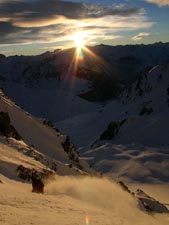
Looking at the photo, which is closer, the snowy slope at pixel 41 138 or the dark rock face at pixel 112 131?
the snowy slope at pixel 41 138

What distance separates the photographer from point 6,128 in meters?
24.6

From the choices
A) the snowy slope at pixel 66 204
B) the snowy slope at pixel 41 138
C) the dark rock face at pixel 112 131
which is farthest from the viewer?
the dark rock face at pixel 112 131

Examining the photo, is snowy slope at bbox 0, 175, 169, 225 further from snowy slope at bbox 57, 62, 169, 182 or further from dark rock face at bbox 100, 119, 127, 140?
dark rock face at bbox 100, 119, 127, 140

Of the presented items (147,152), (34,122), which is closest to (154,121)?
(147,152)

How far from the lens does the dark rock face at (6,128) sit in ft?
79.6

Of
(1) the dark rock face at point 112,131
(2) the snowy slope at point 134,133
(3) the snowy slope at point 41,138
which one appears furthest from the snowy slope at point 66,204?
(1) the dark rock face at point 112,131

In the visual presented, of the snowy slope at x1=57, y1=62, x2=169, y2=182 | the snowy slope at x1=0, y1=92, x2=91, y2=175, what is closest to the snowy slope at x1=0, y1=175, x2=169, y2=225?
the snowy slope at x1=0, y1=92, x2=91, y2=175

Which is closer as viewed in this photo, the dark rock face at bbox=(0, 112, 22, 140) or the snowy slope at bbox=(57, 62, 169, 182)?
the dark rock face at bbox=(0, 112, 22, 140)

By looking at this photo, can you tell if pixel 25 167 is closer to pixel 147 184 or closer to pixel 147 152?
pixel 147 184

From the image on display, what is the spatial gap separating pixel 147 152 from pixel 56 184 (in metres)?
26.9

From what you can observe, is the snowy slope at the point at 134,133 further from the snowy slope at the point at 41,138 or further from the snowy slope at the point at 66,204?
the snowy slope at the point at 66,204

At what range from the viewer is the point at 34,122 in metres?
29.7

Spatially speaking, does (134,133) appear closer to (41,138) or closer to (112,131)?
(112,131)

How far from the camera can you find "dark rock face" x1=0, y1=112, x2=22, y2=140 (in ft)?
79.6
